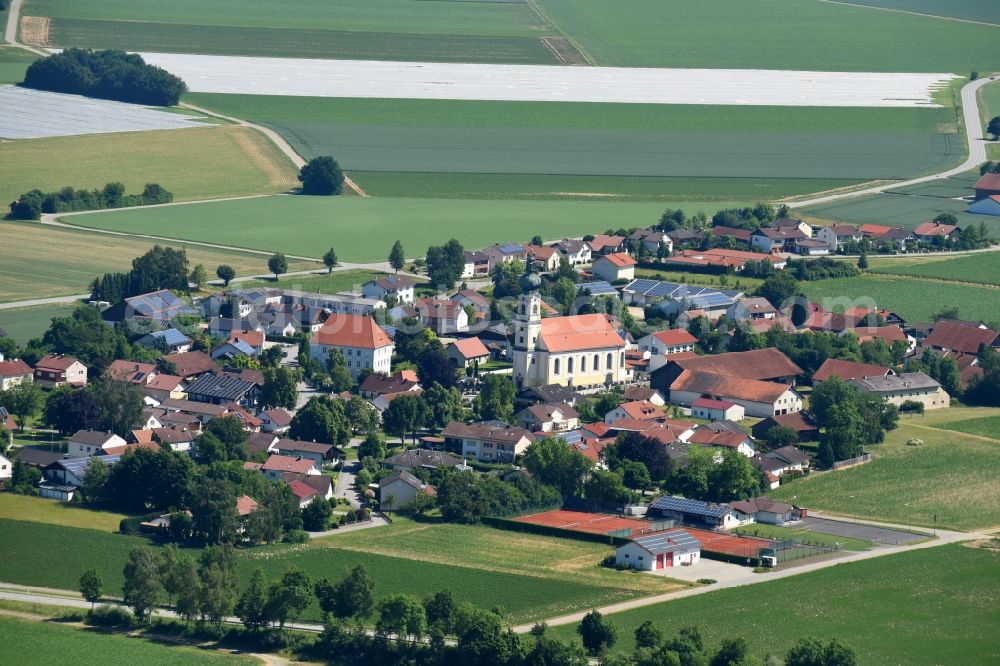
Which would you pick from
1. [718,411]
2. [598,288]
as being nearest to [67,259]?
[598,288]

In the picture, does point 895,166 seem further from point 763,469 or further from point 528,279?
point 763,469

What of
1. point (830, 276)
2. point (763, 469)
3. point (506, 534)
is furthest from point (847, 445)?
point (830, 276)

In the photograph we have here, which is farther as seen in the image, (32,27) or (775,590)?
(32,27)

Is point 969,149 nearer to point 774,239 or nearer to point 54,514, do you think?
point 774,239

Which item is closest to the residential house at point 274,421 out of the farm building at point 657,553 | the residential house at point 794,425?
the residential house at point 794,425

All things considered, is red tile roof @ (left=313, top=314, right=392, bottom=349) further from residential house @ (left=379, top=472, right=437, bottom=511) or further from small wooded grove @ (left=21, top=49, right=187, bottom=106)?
small wooded grove @ (left=21, top=49, right=187, bottom=106)

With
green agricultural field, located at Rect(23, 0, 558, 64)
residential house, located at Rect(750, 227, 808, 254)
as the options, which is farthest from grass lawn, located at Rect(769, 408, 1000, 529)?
green agricultural field, located at Rect(23, 0, 558, 64)
